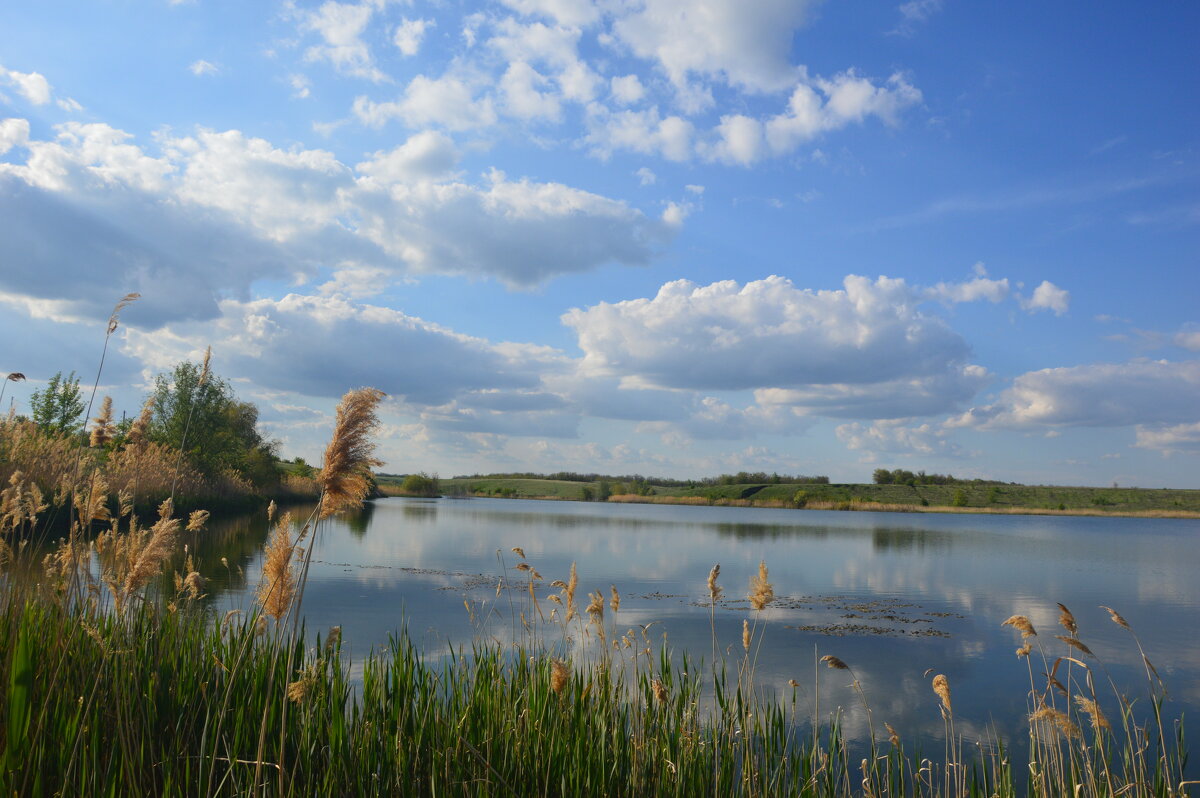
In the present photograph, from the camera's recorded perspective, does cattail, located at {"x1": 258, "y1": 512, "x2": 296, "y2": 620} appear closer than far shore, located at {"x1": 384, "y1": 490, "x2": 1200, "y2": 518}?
Yes

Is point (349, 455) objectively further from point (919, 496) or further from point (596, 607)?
point (919, 496)

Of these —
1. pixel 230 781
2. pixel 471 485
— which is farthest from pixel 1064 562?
pixel 471 485

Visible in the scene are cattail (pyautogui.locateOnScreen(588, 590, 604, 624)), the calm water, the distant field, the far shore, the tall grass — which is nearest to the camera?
the tall grass

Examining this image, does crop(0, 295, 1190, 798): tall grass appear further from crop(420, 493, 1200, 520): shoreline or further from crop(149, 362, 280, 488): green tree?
crop(420, 493, 1200, 520): shoreline

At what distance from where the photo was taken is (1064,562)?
23578 mm

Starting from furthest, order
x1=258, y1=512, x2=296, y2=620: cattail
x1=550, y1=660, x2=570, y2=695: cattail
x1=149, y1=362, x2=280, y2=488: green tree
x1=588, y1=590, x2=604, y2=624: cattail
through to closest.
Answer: x1=149, y1=362, x2=280, y2=488: green tree → x1=588, y1=590, x2=604, y2=624: cattail → x1=550, y1=660, x2=570, y2=695: cattail → x1=258, y1=512, x2=296, y2=620: cattail

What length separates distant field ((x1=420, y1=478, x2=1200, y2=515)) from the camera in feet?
211

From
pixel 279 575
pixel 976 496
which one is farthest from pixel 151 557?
pixel 976 496

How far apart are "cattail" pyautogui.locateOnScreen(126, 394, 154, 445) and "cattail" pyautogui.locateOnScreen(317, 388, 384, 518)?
2337 mm

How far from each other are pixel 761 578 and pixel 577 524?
3413cm

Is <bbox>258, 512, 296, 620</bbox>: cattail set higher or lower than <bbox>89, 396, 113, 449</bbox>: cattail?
lower

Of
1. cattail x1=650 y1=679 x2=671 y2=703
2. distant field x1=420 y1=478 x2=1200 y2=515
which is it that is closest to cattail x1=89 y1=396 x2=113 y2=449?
cattail x1=650 y1=679 x2=671 y2=703

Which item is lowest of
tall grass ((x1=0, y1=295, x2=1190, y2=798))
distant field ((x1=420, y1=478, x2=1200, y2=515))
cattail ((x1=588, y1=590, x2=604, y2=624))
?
tall grass ((x1=0, y1=295, x2=1190, y2=798))

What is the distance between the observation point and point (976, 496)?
222 feet
